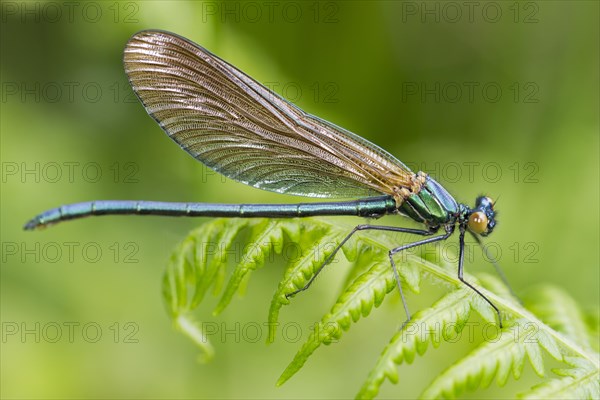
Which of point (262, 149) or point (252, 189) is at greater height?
point (262, 149)

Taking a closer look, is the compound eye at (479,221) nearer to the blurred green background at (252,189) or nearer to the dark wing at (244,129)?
the dark wing at (244,129)

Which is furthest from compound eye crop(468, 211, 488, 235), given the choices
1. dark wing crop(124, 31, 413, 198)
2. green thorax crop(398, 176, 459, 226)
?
dark wing crop(124, 31, 413, 198)

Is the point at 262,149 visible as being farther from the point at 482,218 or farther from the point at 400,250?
the point at 482,218

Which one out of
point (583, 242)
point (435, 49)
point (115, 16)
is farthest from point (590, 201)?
point (115, 16)

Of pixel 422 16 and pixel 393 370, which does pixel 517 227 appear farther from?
pixel 393 370

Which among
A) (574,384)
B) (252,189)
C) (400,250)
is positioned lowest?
(574,384)

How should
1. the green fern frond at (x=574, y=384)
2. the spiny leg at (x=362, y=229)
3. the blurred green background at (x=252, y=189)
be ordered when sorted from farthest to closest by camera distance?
the blurred green background at (x=252, y=189) < the spiny leg at (x=362, y=229) < the green fern frond at (x=574, y=384)

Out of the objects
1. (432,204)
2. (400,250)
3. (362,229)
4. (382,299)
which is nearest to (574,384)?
(382,299)

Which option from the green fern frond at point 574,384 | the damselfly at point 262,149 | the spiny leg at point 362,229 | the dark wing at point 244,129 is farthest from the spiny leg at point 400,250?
the green fern frond at point 574,384
